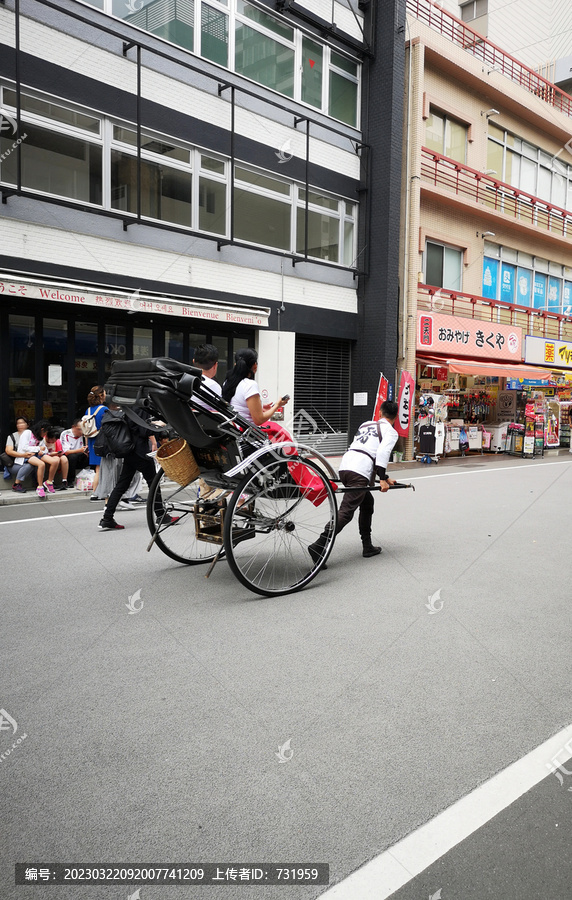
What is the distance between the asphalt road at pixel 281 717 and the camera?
2.43 m

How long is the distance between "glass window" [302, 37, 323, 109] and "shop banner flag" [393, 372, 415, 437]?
758 centimetres

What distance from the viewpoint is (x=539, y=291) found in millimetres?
26062

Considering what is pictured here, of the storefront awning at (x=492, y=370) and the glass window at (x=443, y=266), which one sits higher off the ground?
the glass window at (x=443, y=266)

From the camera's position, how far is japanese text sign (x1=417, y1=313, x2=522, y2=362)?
1891 centimetres

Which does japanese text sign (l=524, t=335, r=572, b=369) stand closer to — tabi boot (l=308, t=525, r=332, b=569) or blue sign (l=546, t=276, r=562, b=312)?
blue sign (l=546, t=276, r=562, b=312)

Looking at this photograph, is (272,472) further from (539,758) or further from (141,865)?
(141,865)

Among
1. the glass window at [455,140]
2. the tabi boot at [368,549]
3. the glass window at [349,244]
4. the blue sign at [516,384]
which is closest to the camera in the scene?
the tabi boot at [368,549]

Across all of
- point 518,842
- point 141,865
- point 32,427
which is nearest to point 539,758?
point 518,842

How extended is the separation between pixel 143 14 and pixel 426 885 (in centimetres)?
1572

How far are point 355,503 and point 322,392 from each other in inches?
466

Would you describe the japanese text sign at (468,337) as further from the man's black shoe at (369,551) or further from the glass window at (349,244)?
the man's black shoe at (369,551)

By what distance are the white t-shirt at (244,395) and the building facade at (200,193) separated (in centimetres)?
663

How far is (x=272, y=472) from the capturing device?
5547 millimetres

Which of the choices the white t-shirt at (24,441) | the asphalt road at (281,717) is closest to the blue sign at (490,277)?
the white t-shirt at (24,441)
